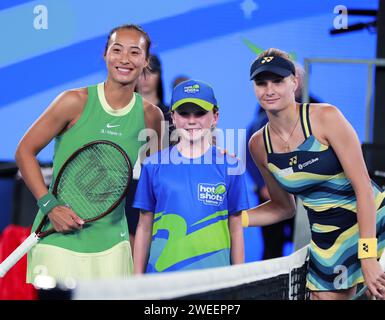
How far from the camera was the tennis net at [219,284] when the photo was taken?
144 cm

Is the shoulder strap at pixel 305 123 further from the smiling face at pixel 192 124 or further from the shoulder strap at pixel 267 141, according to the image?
the smiling face at pixel 192 124

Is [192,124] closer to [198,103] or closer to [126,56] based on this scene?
[198,103]

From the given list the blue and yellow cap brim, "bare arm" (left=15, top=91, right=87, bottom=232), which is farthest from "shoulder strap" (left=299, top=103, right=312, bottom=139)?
"bare arm" (left=15, top=91, right=87, bottom=232)

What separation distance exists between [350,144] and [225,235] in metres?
0.40

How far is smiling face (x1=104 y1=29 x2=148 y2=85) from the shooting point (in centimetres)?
221

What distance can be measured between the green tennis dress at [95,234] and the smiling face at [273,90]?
1.06 feet

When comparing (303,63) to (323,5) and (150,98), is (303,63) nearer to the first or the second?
(323,5)

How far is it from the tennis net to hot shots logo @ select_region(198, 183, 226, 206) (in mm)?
204

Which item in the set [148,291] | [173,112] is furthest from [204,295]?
[173,112]

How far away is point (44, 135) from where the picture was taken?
7.23 feet

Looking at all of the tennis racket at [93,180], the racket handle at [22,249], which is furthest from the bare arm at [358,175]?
the racket handle at [22,249]

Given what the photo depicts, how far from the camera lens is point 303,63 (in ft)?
10.6

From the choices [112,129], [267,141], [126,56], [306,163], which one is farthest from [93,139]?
[306,163]

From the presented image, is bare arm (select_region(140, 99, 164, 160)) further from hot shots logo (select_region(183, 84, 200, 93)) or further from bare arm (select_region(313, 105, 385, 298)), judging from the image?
bare arm (select_region(313, 105, 385, 298))
